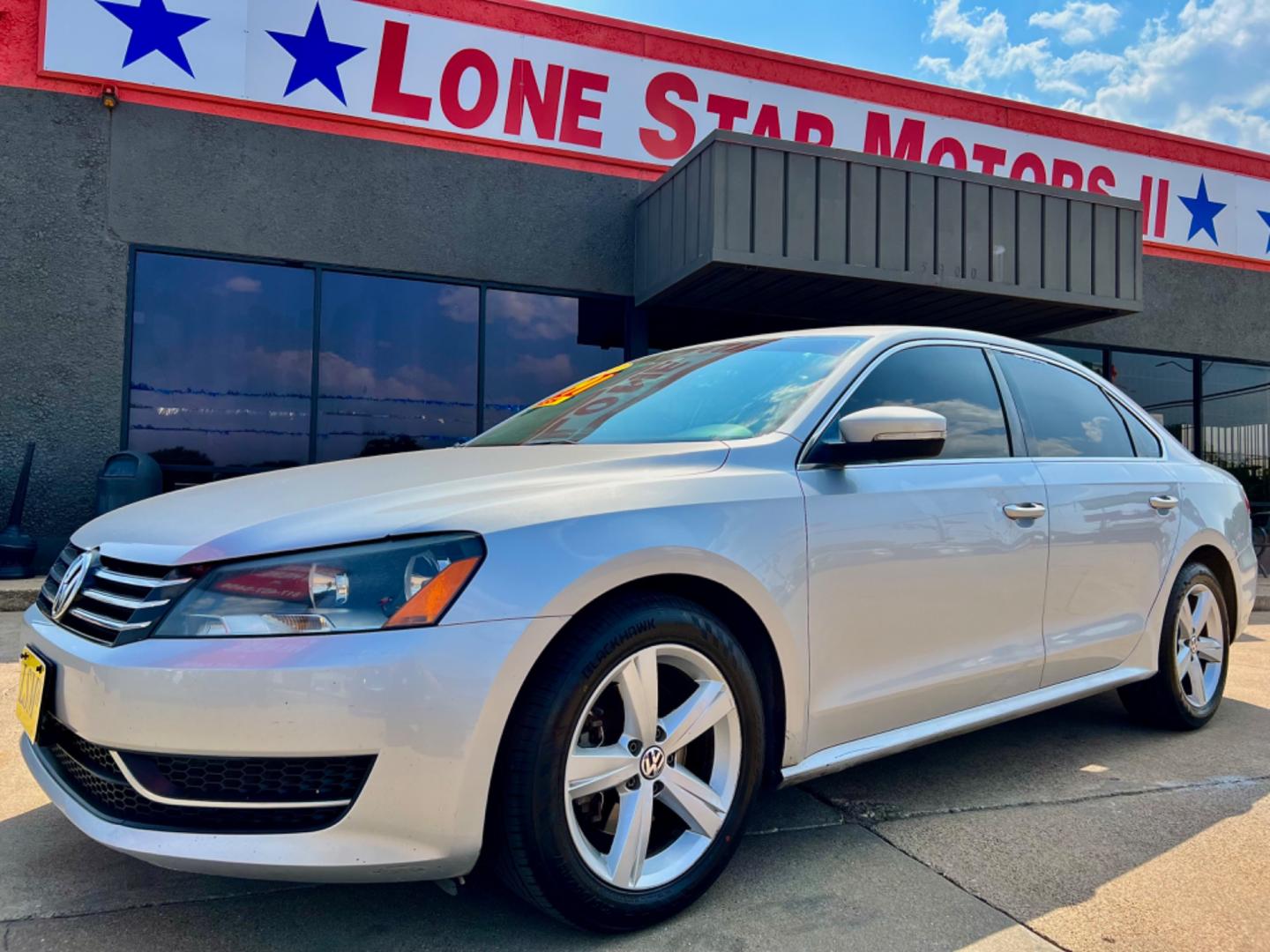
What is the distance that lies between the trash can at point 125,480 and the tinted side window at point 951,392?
18.8 feet

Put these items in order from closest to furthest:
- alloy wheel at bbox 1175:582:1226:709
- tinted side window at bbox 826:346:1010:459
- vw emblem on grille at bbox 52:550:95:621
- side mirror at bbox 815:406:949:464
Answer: vw emblem on grille at bbox 52:550:95:621 < side mirror at bbox 815:406:949:464 < tinted side window at bbox 826:346:1010:459 < alloy wheel at bbox 1175:582:1226:709

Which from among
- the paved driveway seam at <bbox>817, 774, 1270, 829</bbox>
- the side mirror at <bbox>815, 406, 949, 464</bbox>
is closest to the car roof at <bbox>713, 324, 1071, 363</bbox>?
the side mirror at <bbox>815, 406, 949, 464</bbox>

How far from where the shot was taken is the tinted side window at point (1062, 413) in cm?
336

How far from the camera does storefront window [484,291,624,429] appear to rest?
26.9 feet

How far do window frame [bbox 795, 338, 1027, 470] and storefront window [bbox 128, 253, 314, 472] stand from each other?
5.89m

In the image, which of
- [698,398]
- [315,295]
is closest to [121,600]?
[698,398]

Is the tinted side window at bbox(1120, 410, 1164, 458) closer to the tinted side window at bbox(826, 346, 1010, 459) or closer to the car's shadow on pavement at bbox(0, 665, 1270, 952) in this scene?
the tinted side window at bbox(826, 346, 1010, 459)

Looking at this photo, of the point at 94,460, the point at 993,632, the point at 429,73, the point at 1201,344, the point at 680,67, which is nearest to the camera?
the point at 993,632

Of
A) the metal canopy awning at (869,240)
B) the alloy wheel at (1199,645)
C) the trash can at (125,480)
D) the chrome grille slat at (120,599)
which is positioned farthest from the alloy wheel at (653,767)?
the trash can at (125,480)

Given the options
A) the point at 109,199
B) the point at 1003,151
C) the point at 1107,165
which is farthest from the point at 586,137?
the point at 1107,165

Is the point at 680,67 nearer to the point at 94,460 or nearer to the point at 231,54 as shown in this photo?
the point at 231,54

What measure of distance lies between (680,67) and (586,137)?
1.19 meters

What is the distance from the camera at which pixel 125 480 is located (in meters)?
6.75

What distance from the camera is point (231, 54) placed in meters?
7.57
